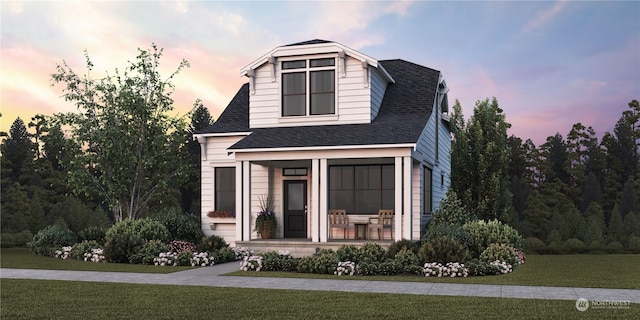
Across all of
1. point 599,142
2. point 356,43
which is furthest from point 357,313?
point 599,142

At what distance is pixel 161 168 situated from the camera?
74.9ft

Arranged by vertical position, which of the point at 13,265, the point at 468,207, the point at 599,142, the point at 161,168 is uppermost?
the point at 599,142

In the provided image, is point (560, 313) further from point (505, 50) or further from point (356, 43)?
point (356, 43)

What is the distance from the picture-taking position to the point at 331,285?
12.3 metres

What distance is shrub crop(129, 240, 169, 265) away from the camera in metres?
16.9

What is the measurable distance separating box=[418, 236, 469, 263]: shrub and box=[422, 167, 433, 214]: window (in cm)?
519

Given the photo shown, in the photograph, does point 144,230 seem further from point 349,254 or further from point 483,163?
point 483,163

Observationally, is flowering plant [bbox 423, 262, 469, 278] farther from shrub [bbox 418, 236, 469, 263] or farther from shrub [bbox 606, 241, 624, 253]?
shrub [bbox 606, 241, 624, 253]

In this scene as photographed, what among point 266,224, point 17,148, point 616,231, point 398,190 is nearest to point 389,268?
point 398,190

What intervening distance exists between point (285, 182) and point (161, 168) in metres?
5.23

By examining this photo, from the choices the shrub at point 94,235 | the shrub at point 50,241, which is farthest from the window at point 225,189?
the shrub at point 50,241

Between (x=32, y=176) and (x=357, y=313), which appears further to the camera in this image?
(x=32, y=176)

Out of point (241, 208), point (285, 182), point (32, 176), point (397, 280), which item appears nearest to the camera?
point (397, 280)

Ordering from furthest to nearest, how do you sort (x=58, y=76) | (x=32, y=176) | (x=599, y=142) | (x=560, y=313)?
(x=599, y=142) < (x=32, y=176) < (x=58, y=76) < (x=560, y=313)
